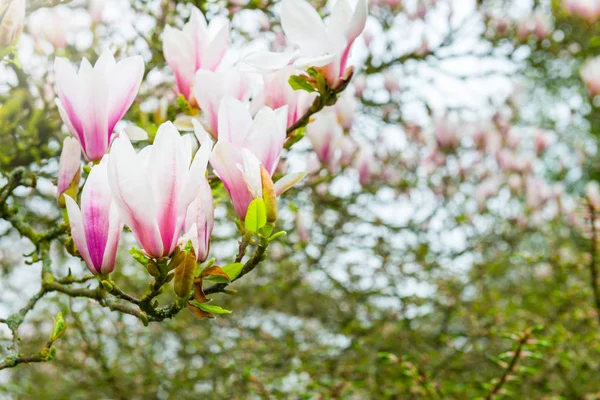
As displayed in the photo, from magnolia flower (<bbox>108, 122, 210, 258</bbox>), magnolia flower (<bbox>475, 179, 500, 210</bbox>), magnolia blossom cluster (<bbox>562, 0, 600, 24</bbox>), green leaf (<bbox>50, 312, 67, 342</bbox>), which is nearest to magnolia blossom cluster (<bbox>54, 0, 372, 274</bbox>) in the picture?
magnolia flower (<bbox>108, 122, 210, 258</bbox>)

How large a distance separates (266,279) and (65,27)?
1.85 metres

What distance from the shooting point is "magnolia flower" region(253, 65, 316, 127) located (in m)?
0.97

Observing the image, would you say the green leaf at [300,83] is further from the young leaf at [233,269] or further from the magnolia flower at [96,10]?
the magnolia flower at [96,10]

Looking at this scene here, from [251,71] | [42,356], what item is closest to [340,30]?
[251,71]

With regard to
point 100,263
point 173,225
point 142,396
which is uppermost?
point 173,225

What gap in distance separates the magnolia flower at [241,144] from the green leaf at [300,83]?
11 centimetres

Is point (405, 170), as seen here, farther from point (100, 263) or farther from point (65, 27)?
point (100, 263)

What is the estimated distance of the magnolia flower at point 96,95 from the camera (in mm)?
833

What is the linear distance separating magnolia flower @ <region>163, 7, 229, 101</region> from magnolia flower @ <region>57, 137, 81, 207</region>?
22 centimetres

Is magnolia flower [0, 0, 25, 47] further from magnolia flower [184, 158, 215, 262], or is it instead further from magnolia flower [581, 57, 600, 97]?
magnolia flower [581, 57, 600, 97]

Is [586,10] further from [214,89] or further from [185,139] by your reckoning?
[185,139]

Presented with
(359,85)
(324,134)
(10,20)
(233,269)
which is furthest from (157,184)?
(359,85)

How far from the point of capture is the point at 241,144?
33.1 inches

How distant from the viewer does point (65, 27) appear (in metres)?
1.58
